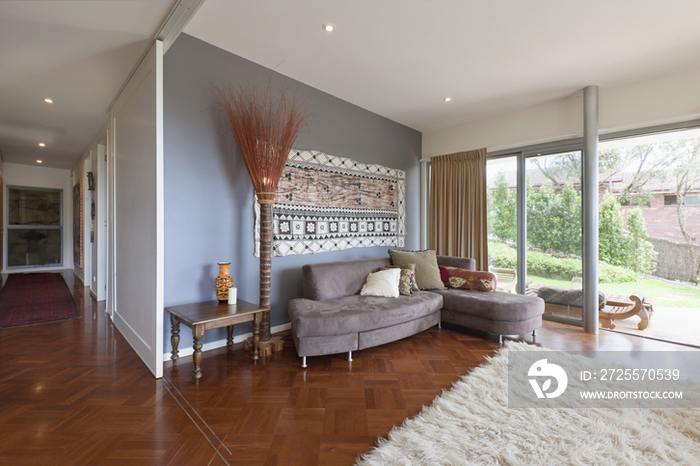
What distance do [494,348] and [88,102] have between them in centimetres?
483

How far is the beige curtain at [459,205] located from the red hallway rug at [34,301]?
4.75 m

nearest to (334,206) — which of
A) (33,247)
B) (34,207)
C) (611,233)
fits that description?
(611,233)

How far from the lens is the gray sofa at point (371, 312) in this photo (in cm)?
246

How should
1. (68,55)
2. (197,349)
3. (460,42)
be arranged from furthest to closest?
(460,42) → (68,55) → (197,349)

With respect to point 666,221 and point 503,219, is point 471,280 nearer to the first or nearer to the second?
point 503,219

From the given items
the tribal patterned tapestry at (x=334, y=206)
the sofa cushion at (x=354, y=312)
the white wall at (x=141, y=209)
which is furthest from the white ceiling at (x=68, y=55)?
the sofa cushion at (x=354, y=312)

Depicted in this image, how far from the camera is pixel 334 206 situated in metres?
3.81

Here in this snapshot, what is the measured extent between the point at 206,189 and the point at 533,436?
279cm

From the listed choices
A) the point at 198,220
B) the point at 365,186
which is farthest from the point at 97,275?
the point at 365,186

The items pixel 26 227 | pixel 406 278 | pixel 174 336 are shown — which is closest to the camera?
pixel 174 336

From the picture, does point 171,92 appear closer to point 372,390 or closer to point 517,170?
point 372,390

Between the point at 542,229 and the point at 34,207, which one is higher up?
the point at 34,207

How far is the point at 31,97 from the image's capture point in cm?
334

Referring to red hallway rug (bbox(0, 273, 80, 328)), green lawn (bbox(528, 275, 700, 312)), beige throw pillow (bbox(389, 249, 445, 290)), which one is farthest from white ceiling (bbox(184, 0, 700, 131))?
red hallway rug (bbox(0, 273, 80, 328))
